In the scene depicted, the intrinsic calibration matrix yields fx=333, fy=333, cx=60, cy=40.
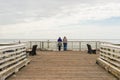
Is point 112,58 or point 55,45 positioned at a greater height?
point 55,45

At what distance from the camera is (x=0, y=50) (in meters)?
12.2

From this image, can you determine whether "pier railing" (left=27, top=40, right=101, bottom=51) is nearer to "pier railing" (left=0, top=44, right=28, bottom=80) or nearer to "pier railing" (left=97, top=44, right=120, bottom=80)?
"pier railing" (left=97, top=44, right=120, bottom=80)

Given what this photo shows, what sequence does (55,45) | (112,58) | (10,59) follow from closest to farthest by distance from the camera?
1. (10,59)
2. (112,58)
3. (55,45)

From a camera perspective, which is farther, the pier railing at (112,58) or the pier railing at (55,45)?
the pier railing at (55,45)

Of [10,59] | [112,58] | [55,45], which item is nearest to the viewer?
[10,59]

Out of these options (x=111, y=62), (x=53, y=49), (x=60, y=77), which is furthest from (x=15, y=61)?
(x=53, y=49)

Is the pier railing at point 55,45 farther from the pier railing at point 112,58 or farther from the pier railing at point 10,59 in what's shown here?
the pier railing at point 10,59

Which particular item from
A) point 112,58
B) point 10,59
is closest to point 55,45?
point 112,58

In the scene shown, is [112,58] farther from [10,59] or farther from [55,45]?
[55,45]

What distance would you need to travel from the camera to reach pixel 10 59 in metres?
14.3

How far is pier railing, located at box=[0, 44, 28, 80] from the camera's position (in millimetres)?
12604

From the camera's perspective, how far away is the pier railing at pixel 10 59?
41.4ft

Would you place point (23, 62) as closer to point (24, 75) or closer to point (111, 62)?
point (24, 75)

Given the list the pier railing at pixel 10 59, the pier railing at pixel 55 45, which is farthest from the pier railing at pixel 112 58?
the pier railing at pixel 55 45
